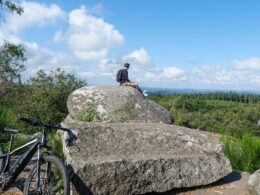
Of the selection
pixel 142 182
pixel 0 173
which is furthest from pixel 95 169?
pixel 0 173

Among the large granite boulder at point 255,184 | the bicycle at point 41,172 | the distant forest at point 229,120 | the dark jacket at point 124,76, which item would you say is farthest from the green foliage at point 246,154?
the dark jacket at point 124,76

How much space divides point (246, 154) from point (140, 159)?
3.74m

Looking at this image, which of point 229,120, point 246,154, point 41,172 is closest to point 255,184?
point 246,154

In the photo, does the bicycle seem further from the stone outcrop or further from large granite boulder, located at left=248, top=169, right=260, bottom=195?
large granite boulder, located at left=248, top=169, right=260, bottom=195

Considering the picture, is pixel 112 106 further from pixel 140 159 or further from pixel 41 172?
pixel 41 172

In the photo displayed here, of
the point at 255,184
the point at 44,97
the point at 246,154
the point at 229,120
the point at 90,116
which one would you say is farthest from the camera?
the point at 229,120

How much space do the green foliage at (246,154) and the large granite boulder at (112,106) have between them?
2.77 metres

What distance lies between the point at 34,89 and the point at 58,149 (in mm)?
12639

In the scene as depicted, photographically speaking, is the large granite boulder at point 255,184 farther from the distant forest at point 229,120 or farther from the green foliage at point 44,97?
the green foliage at point 44,97

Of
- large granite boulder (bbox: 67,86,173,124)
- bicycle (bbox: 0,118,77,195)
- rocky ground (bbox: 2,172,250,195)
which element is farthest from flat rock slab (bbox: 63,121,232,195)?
large granite boulder (bbox: 67,86,173,124)

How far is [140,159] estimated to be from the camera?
671 centimetres

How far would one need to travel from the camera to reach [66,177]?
541 cm

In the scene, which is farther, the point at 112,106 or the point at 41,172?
the point at 112,106

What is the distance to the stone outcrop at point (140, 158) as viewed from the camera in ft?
21.0
